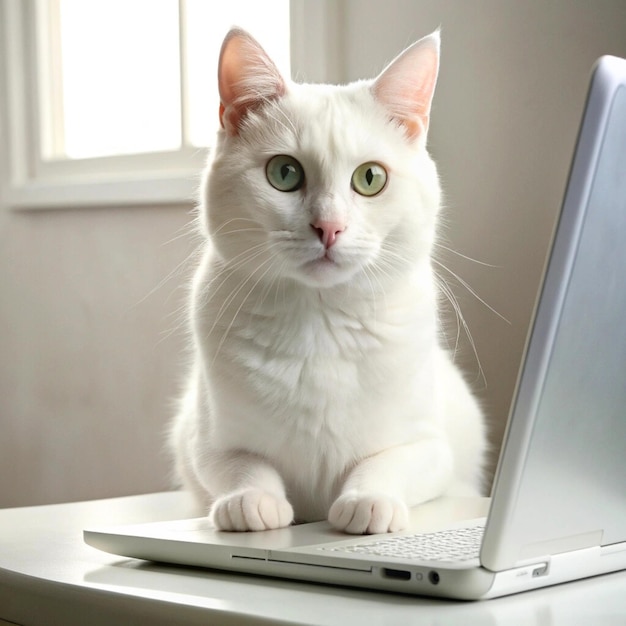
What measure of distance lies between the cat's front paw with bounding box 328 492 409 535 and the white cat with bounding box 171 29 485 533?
→ 0.07 metres

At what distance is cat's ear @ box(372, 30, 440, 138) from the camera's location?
113 centimetres

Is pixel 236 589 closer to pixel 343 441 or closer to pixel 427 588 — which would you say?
pixel 427 588

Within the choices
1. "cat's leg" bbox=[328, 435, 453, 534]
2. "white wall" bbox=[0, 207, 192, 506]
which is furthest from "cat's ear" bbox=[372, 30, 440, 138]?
"white wall" bbox=[0, 207, 192, 506]

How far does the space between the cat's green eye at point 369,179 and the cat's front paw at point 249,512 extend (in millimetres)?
380

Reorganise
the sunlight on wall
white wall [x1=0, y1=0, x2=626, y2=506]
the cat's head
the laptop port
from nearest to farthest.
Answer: the laptop port → the cat's head → white wall [x1=0, y1=0, x2=626, y2=506] → the sunlight on wall

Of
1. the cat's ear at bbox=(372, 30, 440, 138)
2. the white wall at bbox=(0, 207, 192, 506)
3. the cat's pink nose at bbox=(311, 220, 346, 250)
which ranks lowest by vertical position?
the white wall at bbox=(0, 207, 192, 506)

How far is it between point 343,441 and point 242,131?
0.42m

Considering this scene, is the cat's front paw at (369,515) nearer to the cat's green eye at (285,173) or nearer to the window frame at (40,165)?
the cat's green eye at (285,173)

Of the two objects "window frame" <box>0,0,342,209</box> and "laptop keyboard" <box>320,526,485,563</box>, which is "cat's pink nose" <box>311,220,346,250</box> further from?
"window frame" <box>0,0,342,209</box>

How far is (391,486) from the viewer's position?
1.07 metres

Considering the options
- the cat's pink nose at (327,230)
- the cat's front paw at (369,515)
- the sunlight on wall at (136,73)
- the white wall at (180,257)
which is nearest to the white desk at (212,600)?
the cat's front paw at (369,515)

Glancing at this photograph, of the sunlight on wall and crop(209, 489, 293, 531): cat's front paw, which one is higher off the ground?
the sunlight on wall

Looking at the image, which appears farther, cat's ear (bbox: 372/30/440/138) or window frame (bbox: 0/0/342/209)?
window frame (bbox: 0/0/342/209)

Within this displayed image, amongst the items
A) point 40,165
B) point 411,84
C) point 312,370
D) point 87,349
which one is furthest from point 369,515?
point 40,165
